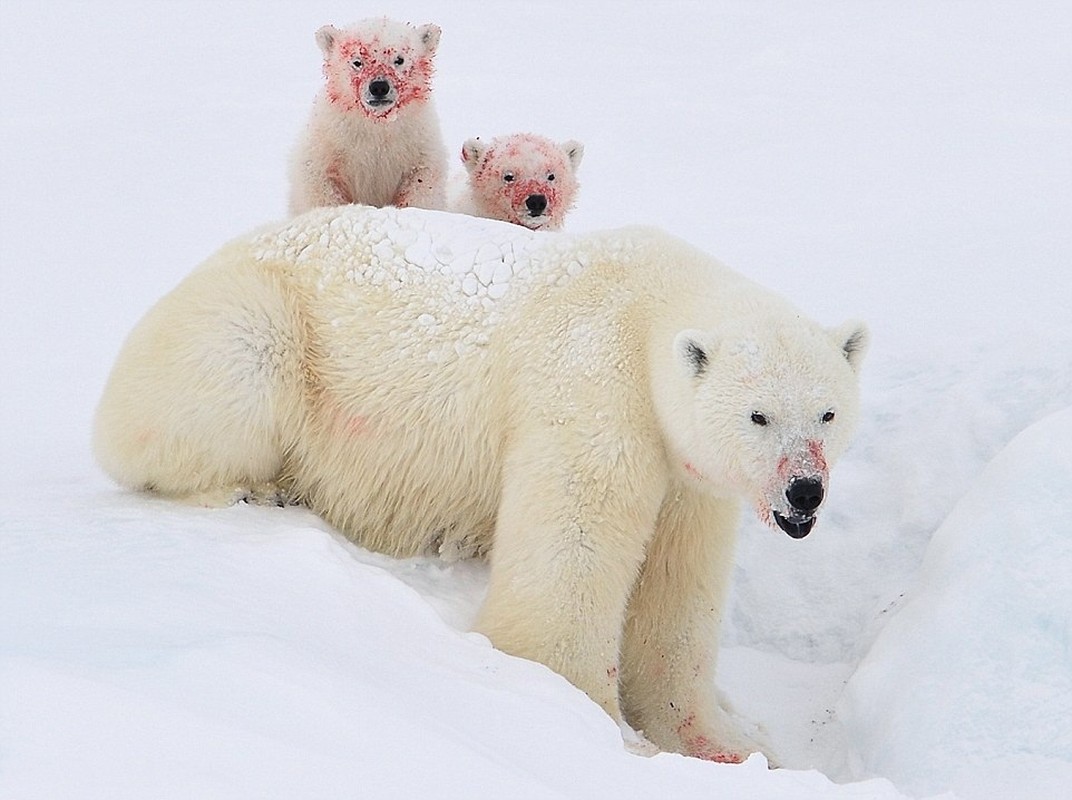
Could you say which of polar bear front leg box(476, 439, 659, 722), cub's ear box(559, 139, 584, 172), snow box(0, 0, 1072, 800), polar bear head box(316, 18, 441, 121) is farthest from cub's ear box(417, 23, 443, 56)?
polar bear front leg box(476, 439, 659, 722)

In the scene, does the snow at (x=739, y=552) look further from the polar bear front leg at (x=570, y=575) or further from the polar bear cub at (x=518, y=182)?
the polar bear cub at (x=518, y=182)

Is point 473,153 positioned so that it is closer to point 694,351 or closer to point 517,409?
point 517,409

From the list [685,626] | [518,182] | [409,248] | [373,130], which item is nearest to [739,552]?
[685,626]

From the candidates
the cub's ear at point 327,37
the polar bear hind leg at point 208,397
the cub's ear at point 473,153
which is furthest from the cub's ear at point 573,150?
the polar bear hind leg at point 208,397

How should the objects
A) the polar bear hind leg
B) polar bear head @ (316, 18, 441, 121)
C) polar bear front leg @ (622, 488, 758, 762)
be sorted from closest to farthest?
polar bear front leg @ (622, 488, 758, 762) < the polar bear hind leg < polar bear head @ (316, 18, 441, 121)

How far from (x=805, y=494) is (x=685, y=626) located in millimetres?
983

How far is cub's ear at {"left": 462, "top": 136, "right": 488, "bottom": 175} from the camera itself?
6.54m

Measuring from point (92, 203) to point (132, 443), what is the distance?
7.67 metres

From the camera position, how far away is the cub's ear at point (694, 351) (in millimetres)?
3943

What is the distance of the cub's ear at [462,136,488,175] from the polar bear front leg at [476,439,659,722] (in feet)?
9.05

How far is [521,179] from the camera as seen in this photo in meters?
6.38

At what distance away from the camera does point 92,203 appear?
38.1 ft

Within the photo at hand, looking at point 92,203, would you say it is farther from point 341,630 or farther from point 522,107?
point 341,630

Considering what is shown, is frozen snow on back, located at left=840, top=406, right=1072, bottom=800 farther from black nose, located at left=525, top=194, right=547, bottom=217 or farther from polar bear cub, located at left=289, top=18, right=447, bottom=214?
polar bear cub, located at left=289, top=18, right=447, bottom=214
